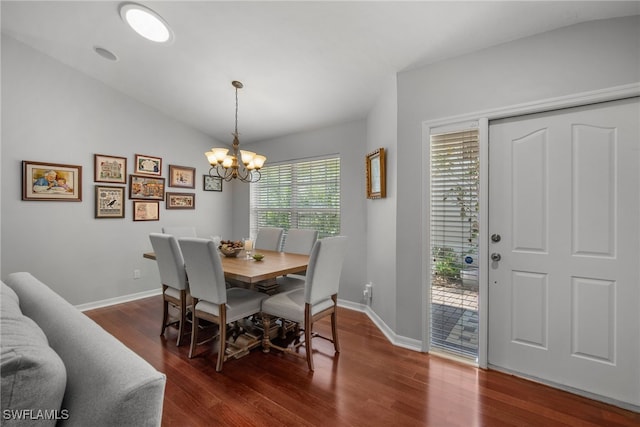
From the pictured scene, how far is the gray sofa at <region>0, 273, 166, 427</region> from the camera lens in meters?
0.59

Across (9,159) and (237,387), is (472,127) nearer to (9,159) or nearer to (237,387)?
(237,387)

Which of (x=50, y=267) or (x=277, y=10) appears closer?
(x=277, y=10)

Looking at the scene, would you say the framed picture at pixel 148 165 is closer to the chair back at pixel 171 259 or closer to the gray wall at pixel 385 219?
the chair back at pixel 171 259

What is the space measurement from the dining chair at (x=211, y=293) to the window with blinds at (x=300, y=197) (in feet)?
5.97

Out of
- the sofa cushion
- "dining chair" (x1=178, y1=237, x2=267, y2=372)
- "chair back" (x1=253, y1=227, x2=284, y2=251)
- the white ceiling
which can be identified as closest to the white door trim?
the white ceiling

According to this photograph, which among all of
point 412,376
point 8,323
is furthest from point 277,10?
point 412,376

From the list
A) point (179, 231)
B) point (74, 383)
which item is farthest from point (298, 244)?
point (74, 383)

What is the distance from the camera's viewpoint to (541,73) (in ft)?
6.57

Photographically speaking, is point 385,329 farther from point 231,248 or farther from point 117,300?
point 117,300

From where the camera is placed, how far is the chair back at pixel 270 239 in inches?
139

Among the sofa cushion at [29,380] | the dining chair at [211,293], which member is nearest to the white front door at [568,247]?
the dining chair at [211,293]

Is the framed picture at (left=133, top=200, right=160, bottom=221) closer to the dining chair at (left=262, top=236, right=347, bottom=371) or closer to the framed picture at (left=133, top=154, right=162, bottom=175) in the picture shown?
the framed picture at (left=133, top=154, right=162, bottom=175)

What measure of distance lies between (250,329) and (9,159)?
9.85ft

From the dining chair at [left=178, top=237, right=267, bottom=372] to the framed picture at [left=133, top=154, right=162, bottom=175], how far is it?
7.44 feet
